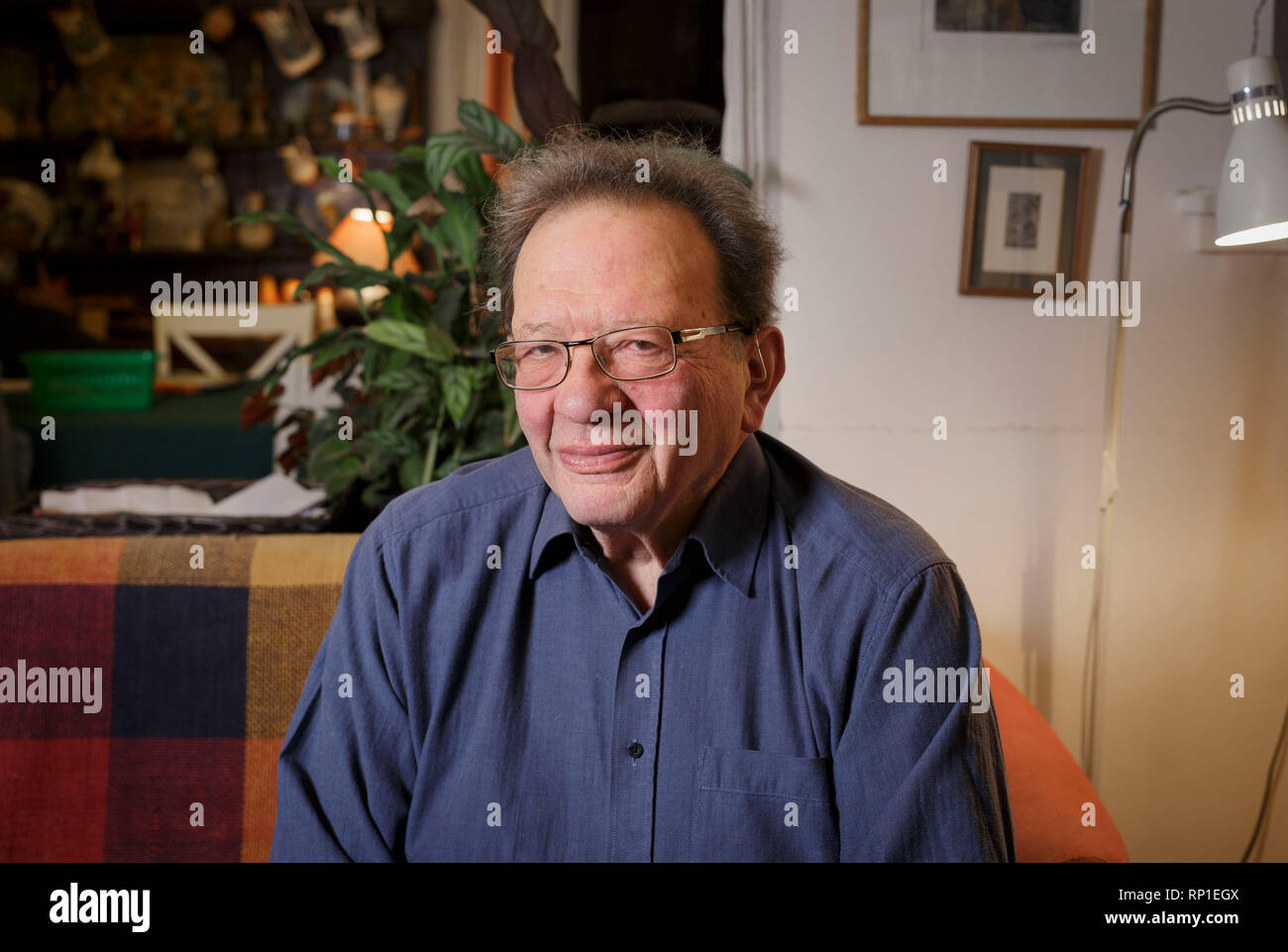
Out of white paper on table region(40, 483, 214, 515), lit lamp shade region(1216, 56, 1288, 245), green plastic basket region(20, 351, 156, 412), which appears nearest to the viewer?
lit lamp shade region(1216, 56, 1288, 245)

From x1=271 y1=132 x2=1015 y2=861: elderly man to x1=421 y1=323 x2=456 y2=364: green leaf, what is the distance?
2.18 feet

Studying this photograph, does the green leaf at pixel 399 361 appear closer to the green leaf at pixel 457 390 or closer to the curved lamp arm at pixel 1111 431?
the green leaf at pixel 457 390

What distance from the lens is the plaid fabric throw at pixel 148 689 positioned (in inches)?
47.6

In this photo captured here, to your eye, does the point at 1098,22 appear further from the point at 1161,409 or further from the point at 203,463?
the point at 203,463

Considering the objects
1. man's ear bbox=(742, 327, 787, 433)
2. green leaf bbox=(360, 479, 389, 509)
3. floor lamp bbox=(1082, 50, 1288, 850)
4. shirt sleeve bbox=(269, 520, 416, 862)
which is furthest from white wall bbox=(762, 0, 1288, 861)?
shirt sleeve bbox=(269, 520, 416, 862)

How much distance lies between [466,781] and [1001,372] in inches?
57.5

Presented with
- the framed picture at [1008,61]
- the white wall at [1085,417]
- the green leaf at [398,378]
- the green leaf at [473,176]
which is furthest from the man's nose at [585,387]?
the framed picture at [1008,61]

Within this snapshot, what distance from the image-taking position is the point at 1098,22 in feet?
6.22

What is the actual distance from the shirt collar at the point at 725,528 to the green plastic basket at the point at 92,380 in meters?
2.68

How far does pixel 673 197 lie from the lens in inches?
39.2

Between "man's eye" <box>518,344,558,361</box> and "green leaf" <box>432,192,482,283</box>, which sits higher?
"green leaf" <box>432,192,482,283</box>

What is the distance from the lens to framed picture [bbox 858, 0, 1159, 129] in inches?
74.8

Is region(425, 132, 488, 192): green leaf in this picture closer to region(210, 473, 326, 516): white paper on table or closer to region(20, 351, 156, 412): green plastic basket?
region(210, 473, 326, 516): white paper on table

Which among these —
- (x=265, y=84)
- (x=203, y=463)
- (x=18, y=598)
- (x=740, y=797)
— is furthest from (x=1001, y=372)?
(x=265, y=84)
